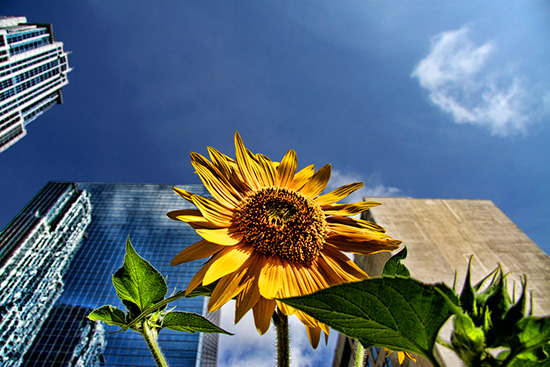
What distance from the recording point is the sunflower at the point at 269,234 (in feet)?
2.94

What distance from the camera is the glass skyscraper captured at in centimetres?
5491

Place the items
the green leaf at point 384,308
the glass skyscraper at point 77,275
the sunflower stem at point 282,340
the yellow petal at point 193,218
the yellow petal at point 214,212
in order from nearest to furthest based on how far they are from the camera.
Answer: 1. the green leaf at point 384,308
2. the sunflower stem at point 282,340
3. the yellow petal at point 193,218
4. the yellow petal at point 214,212
5. the glass skyscraper at point 77,275

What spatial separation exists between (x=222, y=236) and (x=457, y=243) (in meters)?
15.6

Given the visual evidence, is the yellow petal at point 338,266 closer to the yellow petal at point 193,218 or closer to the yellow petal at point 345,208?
the yellow petal at point 345,208

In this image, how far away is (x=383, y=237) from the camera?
1138 millimetres

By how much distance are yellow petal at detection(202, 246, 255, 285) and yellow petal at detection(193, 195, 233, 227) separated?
0.12m

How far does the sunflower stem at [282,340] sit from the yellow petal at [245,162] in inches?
24.5

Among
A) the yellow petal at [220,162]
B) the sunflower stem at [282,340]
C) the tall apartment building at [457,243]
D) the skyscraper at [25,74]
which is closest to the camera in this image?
the sunflower stem at [282,340]

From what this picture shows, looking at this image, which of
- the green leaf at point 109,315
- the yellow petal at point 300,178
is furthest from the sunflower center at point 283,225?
the green leaf at point 109,315

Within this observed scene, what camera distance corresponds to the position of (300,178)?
144 centimetres

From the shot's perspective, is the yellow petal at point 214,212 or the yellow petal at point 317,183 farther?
the yellow petal at point 317,183

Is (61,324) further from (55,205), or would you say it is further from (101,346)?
(55,205)

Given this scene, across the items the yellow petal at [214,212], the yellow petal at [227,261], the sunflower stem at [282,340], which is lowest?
the sunflower stem at [282,340]

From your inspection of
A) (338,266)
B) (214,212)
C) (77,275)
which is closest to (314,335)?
(338,266)
